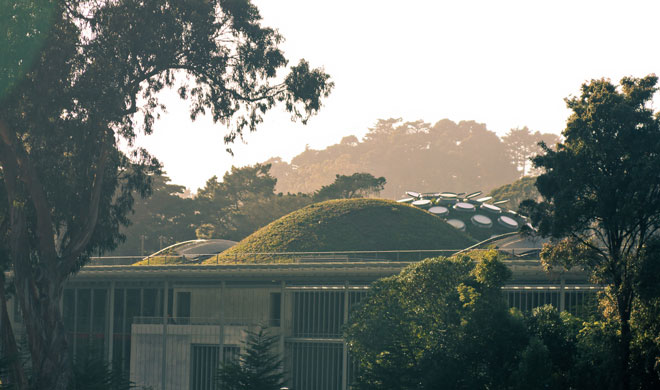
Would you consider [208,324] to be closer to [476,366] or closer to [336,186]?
[476,366]

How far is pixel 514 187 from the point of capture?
126250 mm

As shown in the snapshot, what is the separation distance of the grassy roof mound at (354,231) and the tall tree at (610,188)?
40389 millimetres

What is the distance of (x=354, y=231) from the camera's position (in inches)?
2931

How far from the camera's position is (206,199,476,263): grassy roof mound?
71625 mm

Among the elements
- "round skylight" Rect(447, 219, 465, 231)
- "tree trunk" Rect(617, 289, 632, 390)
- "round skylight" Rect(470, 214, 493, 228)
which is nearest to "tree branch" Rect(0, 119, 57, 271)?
"tree trunk" Rect(617, 289, 632, 390)

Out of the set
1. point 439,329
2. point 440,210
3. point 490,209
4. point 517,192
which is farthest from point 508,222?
point 439,329

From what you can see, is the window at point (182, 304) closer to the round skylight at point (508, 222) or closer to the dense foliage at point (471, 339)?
the dense foliage at point (471, 339)

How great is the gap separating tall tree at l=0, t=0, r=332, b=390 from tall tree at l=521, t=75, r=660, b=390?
14.1m

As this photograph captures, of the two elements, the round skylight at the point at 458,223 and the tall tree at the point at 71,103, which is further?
the round skylight at the point at 458,223

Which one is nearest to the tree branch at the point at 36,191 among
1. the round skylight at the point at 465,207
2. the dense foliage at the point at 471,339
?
the dense foliage at the point at 471,339

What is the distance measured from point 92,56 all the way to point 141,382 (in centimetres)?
2258

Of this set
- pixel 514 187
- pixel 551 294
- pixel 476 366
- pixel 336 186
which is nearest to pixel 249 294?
pixel 551 294

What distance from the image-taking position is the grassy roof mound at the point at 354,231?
71.6 m

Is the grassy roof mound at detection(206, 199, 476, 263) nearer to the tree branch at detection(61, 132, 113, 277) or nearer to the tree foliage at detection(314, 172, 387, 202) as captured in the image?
the tree foliage at detection(314, 172, 387, 202)
